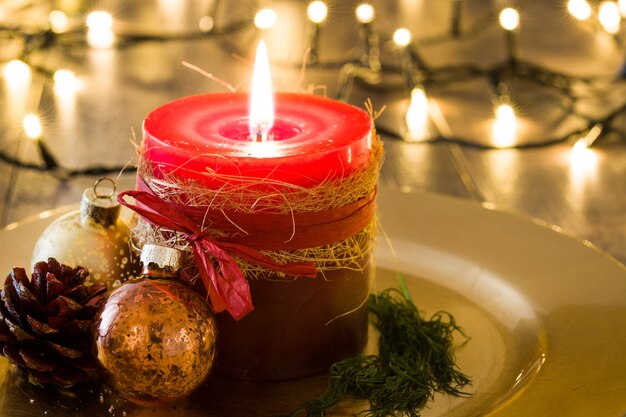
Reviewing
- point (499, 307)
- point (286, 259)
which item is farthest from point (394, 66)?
point (286, 259)

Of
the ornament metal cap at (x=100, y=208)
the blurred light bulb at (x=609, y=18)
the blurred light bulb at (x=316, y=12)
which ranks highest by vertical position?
the blurred light bulb at (x=609, y=18)

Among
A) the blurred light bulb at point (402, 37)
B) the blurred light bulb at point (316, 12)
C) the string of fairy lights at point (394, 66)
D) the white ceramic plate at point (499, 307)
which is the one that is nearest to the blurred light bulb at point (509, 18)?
the string of fairy lights at point (394, 66)

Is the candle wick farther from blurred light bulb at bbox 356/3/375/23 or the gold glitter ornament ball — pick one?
blurred light bulb at bbox 356/3/375/23

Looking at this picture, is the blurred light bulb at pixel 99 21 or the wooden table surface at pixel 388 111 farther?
the blurred light bulb at pixel 99 21

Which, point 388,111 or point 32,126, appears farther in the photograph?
point 388,111

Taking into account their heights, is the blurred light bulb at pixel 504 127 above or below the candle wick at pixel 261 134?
above

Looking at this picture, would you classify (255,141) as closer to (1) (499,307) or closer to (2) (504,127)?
(1) (499,307)

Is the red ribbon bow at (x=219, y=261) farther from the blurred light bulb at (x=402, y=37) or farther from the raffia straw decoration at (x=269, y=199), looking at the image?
the blurred light bulb at (x=402, y=37)

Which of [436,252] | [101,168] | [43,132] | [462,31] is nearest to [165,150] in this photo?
[436,252]
